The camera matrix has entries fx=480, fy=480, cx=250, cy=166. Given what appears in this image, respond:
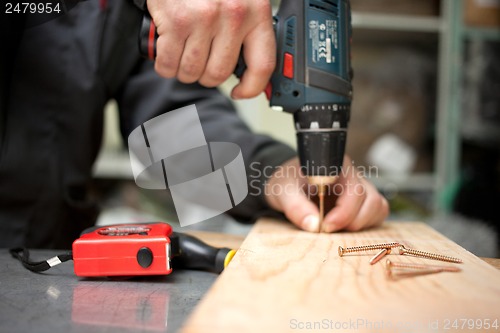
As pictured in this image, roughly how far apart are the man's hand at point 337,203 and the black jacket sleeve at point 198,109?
0.14m

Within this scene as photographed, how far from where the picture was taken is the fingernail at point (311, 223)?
90cm

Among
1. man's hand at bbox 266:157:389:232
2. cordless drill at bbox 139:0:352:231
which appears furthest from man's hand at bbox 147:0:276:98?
man's hand at bbox 266:157:389:232

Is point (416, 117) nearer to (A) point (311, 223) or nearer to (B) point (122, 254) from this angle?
(A) point (311, 223)

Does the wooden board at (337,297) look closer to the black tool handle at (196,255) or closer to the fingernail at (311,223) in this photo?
the black tool handle at (196,255)

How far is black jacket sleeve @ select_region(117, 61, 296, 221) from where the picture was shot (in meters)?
1.15

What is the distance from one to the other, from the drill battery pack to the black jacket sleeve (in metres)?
Answer: 0.47

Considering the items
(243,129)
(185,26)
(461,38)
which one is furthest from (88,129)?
(461,38)

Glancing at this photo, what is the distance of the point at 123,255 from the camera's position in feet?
2.22

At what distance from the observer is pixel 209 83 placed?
0.90 m

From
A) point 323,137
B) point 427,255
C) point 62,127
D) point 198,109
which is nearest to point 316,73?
point 323,137

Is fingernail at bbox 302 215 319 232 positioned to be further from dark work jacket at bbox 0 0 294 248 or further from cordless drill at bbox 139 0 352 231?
dark work jacket at bbox 0 0 294 248

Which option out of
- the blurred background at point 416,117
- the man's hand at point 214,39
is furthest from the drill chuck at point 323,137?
the blurred background at point 416,117

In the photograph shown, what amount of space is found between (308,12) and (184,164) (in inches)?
22.9

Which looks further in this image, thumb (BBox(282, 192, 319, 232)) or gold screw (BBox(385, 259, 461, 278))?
thumb (BBox(282, 192, 319, 232))
